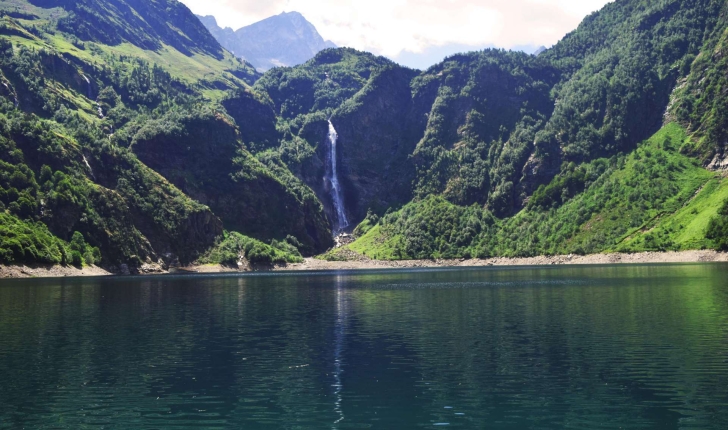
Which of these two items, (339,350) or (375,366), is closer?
(375,366)

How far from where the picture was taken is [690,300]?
95312 millimetres

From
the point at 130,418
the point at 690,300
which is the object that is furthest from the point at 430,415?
the point at 690,300

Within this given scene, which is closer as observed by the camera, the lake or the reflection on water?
the lake

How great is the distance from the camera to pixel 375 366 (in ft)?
179

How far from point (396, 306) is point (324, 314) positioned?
14629mm

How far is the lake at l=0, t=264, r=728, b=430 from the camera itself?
1535 inches

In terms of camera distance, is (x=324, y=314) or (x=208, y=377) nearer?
(x=208, y=377)

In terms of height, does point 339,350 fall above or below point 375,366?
above

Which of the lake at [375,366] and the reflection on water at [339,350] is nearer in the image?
the lake at [375,366]

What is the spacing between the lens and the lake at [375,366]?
39000mm

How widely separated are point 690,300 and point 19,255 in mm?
189395

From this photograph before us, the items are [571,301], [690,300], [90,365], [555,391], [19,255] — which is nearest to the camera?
[555,391]

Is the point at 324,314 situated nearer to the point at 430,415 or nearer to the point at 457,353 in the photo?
the point at 457,353

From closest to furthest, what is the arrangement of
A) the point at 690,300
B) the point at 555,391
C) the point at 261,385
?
the point at 555,391, the point at 261,385, the point at 690,300
